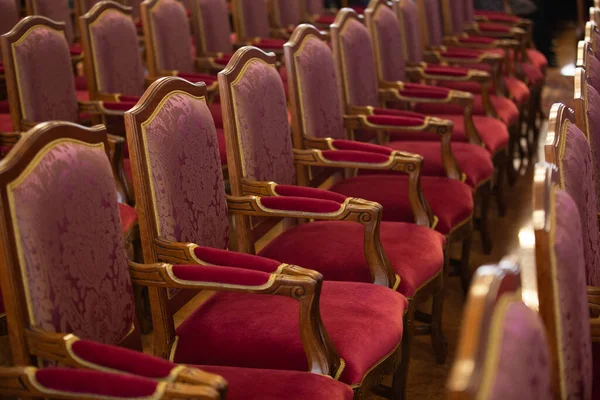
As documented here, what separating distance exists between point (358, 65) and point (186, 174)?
1.20 meters

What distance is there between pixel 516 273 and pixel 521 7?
4848 mm

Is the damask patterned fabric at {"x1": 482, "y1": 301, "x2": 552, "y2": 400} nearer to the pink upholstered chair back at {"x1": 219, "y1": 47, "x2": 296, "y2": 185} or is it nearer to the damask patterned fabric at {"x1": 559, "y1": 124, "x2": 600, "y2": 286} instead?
the damask patterned fabric at {"x1": 559, "y1": 124, "x2": 600, "y2": 286}

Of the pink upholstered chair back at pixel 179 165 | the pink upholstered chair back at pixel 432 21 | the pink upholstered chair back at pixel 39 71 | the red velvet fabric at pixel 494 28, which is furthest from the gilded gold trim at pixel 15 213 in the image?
the red velvet fabric at pixel 494 28

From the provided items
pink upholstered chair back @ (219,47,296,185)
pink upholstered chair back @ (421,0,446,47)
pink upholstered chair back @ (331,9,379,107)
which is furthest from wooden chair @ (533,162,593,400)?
pink upholstered chair back @ (421,0,446,47)

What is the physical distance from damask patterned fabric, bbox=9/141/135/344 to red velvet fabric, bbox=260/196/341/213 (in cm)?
46

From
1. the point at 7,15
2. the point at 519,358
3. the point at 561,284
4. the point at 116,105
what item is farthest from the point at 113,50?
the point at 519,358

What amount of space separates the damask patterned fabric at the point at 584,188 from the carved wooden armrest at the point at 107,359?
27.5 inches

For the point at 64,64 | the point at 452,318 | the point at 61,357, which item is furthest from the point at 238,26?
the point at 61,357

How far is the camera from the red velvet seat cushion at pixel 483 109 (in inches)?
136

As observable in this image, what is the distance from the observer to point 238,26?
3963 millimetres

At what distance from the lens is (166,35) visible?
319 centimetres

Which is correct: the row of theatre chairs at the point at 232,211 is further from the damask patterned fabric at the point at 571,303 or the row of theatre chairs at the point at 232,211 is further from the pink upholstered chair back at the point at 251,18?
the pink upholstered chair back at the point at 251,18

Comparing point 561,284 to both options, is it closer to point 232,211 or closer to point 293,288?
point 293,288

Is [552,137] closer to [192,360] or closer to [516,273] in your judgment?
[516,273]
